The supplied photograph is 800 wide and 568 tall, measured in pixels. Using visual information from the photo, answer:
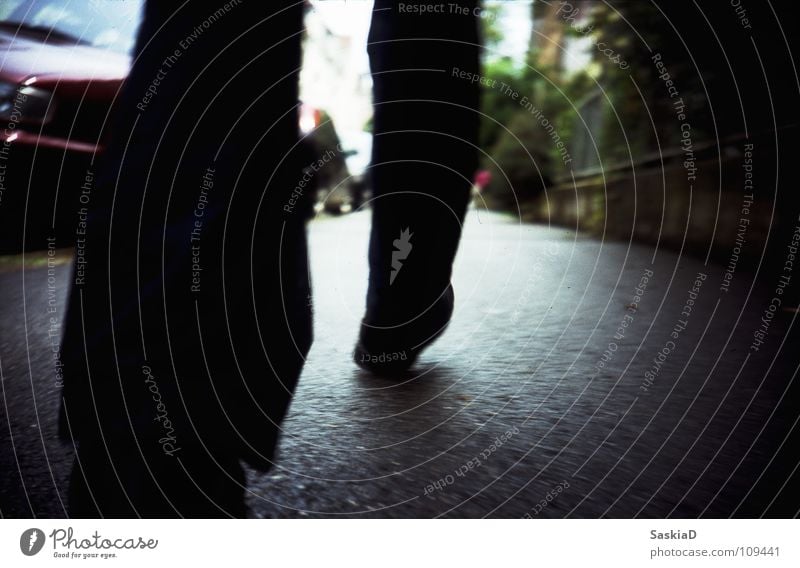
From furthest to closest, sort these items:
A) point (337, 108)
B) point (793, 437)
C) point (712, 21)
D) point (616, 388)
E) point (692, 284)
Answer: point (712, 21), point (692, 284), point (337, 108), point (616, 388), point (793, 437)

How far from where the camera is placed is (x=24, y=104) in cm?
187

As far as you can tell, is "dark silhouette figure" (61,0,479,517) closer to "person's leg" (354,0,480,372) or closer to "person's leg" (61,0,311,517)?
"person's leg" (61,0,311,517)

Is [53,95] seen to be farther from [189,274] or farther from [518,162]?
[518,162]

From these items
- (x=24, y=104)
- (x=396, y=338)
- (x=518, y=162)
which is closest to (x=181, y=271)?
(x=396, y=338)

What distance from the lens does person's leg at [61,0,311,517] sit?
35.1 inches

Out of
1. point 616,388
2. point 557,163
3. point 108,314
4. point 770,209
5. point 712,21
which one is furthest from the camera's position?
point 557,163

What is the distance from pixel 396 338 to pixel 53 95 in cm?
124

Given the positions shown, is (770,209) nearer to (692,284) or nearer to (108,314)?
(692,284)

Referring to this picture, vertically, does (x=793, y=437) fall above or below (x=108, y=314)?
below

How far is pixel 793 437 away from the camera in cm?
107

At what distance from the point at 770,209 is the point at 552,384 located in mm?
1778

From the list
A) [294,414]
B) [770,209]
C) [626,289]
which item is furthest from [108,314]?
[770,209]

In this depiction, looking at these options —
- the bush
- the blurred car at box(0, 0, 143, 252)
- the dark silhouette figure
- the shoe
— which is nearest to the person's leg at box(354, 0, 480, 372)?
the shoe

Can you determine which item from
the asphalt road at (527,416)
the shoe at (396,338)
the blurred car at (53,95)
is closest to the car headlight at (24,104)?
the blurred car at (53,95)
